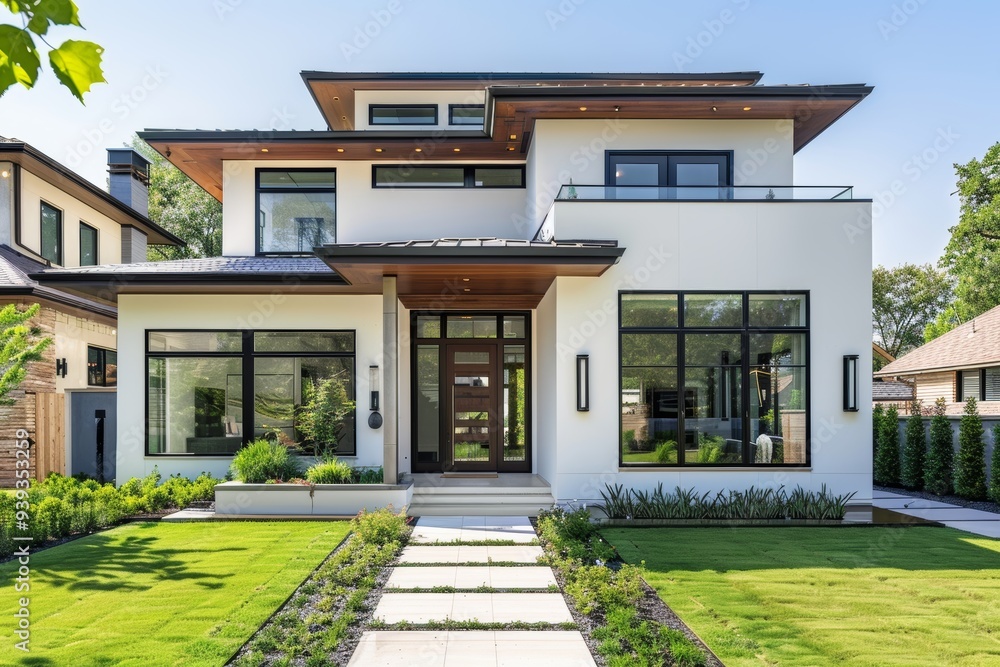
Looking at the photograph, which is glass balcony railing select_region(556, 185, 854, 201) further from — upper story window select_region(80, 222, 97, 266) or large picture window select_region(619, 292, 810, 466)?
upper story window select_region(80, 222, 97, 266)

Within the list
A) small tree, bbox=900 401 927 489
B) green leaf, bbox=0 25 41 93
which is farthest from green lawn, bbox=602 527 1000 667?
green leaf, bbox=0 25 41 93

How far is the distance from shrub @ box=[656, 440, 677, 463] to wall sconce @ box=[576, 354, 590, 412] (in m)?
1.29

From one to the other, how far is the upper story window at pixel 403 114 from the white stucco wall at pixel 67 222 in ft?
26.0

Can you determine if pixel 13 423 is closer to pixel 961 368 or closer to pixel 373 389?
pixel 373 389

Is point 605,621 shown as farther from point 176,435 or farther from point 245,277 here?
point 176,435

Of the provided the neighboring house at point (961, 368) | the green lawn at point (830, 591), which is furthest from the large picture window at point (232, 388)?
the neighboring house at point (961, 368)

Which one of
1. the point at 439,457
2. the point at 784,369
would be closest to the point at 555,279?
the point at 784,369

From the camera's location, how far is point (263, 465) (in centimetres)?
1116

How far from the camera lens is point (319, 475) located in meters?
10.7

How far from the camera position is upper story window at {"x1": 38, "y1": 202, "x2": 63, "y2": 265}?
16172 mm

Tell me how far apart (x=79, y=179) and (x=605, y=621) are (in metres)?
16.6

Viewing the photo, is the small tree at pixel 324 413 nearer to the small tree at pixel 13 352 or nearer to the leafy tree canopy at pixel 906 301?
the small tree at pixel 13 352

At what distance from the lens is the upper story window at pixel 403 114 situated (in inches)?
652

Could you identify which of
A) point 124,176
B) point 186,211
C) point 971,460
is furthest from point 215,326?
point 186,211
